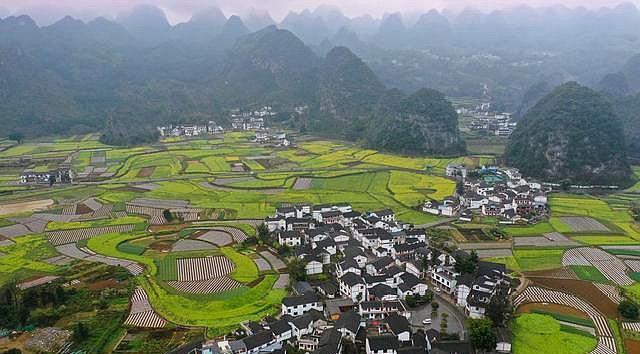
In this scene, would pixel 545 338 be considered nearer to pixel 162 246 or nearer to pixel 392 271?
pixel 392 271

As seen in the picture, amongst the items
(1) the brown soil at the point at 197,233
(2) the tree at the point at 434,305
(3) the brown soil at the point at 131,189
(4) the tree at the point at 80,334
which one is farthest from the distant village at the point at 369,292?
(3) the brown soil at the point at 131,189

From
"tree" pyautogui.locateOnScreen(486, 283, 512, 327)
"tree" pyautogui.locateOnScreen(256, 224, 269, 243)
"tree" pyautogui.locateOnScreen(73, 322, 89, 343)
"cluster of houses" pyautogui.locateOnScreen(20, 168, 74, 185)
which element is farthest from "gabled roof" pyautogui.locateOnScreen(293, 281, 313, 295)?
"cluster of houses" pyautogui.locateOnScreen(20, 168, 74, 185)

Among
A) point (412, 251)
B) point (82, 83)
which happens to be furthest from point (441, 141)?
point (82, 83)

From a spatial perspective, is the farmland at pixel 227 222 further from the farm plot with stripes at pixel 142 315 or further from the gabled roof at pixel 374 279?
the gabled roof at pixel 374 279

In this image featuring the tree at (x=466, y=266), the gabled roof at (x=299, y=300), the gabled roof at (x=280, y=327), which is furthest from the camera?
the tree at (x=466, y=266)

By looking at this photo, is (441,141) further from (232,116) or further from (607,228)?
(232,116)

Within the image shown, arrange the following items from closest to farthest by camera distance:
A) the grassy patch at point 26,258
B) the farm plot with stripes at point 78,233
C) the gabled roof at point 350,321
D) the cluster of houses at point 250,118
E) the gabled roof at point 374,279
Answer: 1. the gabled roof at point 350,321
2. the gabled roof at point 374,279
3. the grassy patch at point 26,258
4. the farm plot with stripes at point 78,233
5. the cluster of houses at point 250,118
